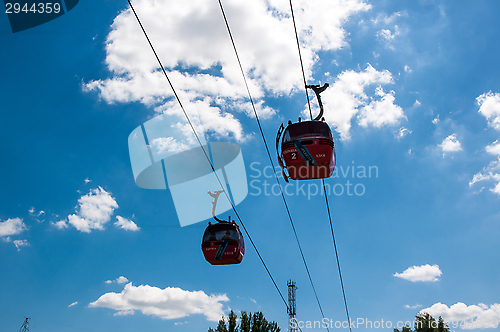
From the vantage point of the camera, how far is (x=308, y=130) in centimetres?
1031

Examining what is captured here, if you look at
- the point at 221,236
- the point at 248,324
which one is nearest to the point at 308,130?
the point at 221,236

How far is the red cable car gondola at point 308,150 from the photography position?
10.1 m

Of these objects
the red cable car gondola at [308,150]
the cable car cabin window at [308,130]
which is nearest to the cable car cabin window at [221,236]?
the red cable car gondola at [308,150]

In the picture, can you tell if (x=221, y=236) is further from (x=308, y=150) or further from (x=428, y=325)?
(x=428, y=325)

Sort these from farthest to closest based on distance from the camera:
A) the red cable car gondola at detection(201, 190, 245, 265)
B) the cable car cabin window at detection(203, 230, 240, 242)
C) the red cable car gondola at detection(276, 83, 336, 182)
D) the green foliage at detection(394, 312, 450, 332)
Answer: the green foliage at detection(394, 312, 450, 332)
the cable car cabin window at detection(203, 230, 240, 242)
the red cable car gondola at detection(201, 190, 245, 265)
the red cable car gondola at detection(276, 83, 336, 182)

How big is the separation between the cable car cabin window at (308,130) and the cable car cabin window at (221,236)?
7.10 m

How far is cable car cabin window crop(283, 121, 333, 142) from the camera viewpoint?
1028cm

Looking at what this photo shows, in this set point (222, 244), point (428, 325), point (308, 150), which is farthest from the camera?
point (428, 325)

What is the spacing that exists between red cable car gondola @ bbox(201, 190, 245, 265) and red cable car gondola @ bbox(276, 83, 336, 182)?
646cm

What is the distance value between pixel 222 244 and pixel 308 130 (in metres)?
7.98

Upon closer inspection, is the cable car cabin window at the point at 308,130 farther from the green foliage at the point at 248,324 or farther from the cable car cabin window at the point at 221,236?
the green foliage at the point at 248,324

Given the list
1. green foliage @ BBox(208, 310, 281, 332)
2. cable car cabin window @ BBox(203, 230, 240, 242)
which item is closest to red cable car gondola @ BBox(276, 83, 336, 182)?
cable car cabin window @ BBox(203, 230, 240, 242)

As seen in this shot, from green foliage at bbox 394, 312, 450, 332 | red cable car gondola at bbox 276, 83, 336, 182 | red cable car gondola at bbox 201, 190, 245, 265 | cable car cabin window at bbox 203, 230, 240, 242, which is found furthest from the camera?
green foliage at bbox 394, 312, 450, 332

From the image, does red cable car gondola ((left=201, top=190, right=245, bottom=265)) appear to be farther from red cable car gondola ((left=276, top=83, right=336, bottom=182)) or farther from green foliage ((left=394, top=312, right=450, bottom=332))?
green foliage ((left=394, top=312, right=450, bottom=332))
